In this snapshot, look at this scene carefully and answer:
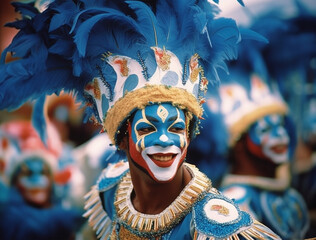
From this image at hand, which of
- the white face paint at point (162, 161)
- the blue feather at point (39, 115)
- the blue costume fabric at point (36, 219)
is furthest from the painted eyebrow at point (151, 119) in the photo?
the blue costume fabric at point (36, 219)

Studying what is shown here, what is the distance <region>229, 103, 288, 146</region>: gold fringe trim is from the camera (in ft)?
18.4

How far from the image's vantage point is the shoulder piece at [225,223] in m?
2.42

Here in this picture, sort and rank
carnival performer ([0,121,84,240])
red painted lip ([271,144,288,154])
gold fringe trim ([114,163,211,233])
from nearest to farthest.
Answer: gold fringe trim ([114,163,211,233]), carnival performer ([0,121,84,240]), red painted lip ([271,144,288,154])

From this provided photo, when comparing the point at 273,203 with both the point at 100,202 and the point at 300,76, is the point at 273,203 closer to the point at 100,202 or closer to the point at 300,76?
the point at 300,76

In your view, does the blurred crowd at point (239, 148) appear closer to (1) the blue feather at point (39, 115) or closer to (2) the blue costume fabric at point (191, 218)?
(1) the blue feather at point (39, 115)

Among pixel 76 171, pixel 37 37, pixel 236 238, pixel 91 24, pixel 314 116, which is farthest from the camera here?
pixel 314 116

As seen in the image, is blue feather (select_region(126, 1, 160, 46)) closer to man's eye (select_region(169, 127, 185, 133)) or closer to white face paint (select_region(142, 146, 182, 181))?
man's eye (select_region(169, 127, 185, 133))

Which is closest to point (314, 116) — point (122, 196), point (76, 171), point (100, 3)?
point (76, 171)

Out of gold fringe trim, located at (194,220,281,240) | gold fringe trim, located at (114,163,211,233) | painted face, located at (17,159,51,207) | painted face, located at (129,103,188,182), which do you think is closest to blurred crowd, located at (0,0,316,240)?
painted face, located at (17,159,51,207)

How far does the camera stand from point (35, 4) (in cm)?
301

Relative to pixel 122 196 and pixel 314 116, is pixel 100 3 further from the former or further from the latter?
pixel 314 116

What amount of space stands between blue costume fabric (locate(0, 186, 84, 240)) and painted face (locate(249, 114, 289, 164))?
7.14 feet

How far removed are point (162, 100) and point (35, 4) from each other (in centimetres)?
107

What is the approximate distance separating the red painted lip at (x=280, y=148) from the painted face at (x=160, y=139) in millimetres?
3246
